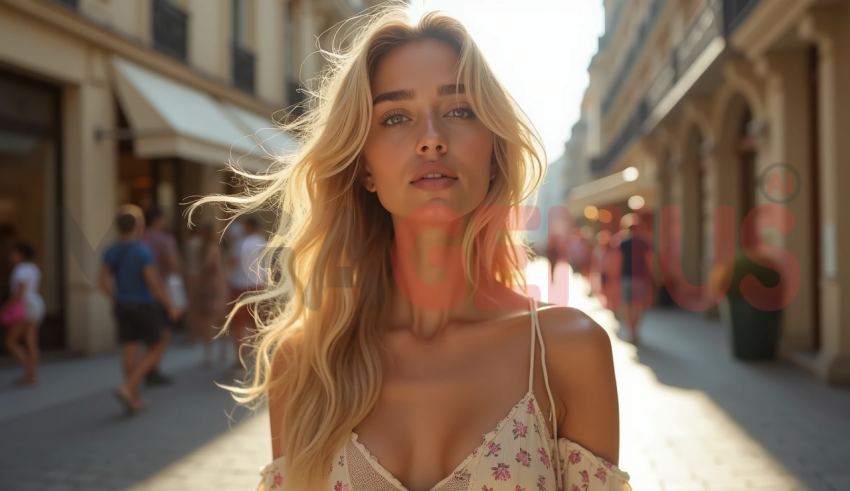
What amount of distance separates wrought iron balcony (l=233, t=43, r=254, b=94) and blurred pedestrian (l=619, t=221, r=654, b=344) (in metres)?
8.82

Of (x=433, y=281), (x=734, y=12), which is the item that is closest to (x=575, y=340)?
(x=433, y=281)

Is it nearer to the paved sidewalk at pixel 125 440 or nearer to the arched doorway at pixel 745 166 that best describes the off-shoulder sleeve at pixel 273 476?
the paved sidewalk at pixel 125 440

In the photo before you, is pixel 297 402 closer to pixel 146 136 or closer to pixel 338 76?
pixel 338 76

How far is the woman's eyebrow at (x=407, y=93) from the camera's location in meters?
1.62

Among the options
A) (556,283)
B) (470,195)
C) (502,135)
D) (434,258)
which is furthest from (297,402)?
(556,283)

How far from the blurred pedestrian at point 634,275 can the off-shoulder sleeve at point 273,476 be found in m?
8.31

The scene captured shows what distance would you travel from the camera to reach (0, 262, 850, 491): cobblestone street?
13.5ft

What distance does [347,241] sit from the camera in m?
1.93

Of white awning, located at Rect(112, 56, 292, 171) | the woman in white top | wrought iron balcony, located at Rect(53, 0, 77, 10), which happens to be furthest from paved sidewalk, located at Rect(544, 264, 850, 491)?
wrought iron balcony, located at Rect(53, 0, 77, 10)

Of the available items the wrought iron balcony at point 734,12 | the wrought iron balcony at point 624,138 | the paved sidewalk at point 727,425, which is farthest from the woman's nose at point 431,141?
the wrought iron balcony at point 624,138

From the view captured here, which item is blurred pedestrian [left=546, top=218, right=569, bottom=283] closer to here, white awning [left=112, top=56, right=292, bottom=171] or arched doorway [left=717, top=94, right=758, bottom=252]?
arched doorway [left=717, top=94, right=758, bottom=252]

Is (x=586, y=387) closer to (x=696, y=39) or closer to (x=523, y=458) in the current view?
(x=523, y=458)

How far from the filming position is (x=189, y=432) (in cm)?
525

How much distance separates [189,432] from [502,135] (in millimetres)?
4561
